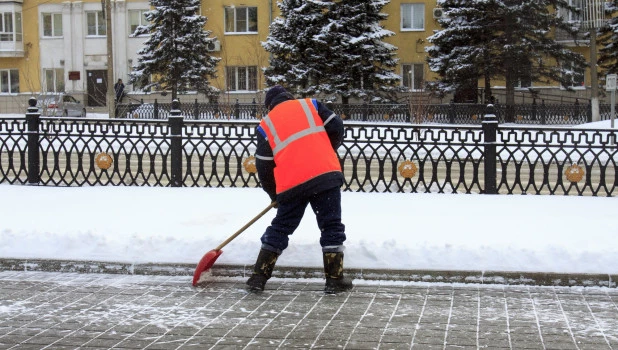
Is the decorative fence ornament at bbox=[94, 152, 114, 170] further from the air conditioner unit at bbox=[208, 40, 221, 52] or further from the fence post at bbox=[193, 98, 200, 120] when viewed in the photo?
the air conditioner unit at bbox=[208, 40, 221, 52]

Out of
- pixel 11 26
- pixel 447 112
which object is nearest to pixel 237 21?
pixel 11 26

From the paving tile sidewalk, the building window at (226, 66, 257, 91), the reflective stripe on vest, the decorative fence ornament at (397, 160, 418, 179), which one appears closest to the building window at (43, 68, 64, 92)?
the building window at (226, 66, 257, 91)

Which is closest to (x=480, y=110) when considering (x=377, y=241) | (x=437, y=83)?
(x=437, y=83)

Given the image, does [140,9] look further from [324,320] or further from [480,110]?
[324,320]

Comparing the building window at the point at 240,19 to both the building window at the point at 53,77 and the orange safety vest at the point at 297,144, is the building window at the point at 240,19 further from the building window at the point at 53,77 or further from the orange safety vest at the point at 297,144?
the orange safety vest at the point at 297,144

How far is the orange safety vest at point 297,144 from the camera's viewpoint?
673 cm

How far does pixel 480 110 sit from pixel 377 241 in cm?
2754

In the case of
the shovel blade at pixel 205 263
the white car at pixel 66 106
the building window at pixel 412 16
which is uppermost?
the building window at pixel 412 16

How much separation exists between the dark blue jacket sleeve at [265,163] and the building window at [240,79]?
36198 mm

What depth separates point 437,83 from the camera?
36.7 meters

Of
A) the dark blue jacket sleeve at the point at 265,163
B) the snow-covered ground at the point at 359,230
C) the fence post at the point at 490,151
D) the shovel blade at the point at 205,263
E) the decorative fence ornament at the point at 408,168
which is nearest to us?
the dark blue jacket sleeve at the point at 265,163

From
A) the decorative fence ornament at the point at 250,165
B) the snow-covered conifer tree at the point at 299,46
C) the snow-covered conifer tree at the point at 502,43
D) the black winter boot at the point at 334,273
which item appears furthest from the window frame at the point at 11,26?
the black winter boot at the point at 334,273

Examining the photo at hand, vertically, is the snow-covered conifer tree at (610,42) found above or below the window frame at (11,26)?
below

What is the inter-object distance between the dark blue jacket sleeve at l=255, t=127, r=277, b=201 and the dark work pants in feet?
0.71
